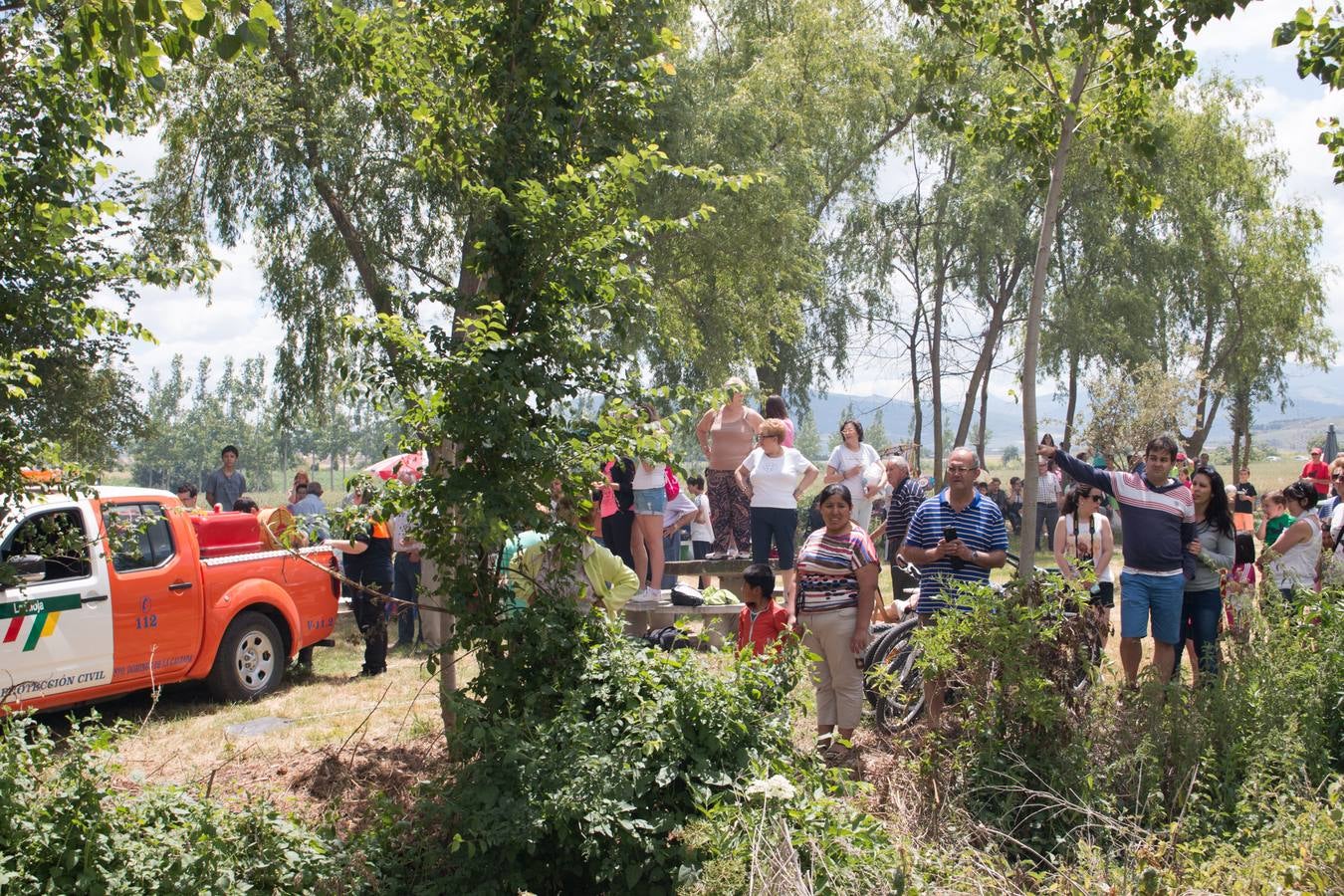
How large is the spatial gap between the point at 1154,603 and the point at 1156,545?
44 centimetres

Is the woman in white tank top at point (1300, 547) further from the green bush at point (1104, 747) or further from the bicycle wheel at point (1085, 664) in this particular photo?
the bicycle wheel at point (1085, 664)

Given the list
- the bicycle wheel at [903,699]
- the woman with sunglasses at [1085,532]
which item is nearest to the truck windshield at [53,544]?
the bicycle wheel at [903,699]

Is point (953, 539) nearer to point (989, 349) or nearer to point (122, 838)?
point (122, 838)

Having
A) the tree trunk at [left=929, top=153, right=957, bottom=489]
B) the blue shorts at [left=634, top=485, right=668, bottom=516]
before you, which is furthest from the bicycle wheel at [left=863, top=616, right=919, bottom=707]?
the tree trunk at [left=929, top=153, right=957, bottom=489]

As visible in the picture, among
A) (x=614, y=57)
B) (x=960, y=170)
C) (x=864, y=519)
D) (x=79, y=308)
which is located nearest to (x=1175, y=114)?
(x=960, y=170)

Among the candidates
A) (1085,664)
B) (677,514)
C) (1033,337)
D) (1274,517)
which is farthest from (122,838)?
(1274,517)

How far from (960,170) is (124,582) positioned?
28.8m

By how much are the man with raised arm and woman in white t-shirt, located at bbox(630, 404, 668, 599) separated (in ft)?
12.6

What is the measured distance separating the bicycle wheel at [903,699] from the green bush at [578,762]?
1848 mm

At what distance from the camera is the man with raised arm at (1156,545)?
7773mm

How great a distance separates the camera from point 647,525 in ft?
33.6

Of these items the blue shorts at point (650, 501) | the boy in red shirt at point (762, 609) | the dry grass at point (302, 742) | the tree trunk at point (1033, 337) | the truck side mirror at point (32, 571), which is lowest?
the dry grass at point (302, 742)

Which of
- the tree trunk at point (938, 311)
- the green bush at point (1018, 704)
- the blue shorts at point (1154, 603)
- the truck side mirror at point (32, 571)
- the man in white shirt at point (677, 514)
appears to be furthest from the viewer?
the tree trunk at point (938, 311)

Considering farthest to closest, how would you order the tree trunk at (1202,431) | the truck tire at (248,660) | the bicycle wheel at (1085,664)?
1. the tree trunk at (1202,431)
2. the truck tire at (248,660)
3. the bicycle wheel at (1085,664)
